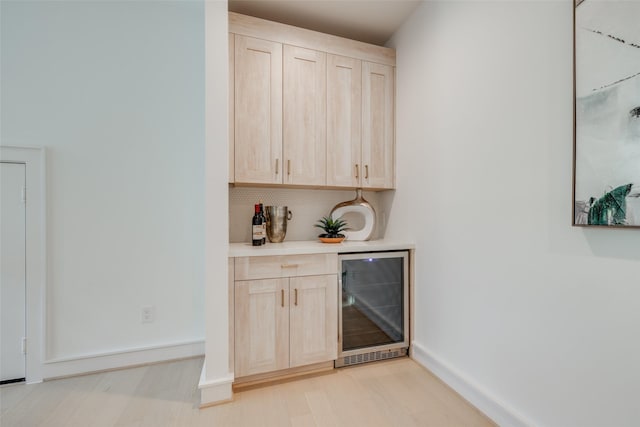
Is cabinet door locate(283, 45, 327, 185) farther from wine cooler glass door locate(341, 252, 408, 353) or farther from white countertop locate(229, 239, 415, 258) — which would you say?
wine cooler glass door locate(341, 252, 408, 353)

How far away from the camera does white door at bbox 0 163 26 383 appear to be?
1885mm

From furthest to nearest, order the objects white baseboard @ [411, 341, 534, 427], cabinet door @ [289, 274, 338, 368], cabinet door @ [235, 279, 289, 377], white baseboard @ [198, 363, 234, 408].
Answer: cabinet door @ [289, 274, 338, 368] → cabinet door @ [235, 279, 289, 377] → white baseboard @ [198, 363, 234, 408] → white baseboard @ [411, 341, 534, 427]

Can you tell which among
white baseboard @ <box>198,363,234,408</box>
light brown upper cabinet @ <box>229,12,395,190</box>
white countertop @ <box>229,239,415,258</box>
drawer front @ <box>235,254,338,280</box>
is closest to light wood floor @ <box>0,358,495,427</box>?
white baseboard @ <box>198,363,234,408</box>

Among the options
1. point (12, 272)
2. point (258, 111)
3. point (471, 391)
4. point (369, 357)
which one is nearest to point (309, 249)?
point (369, 357)

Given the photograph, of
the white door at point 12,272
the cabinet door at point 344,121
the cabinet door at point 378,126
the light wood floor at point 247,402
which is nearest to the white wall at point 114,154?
the white door at point 12,272

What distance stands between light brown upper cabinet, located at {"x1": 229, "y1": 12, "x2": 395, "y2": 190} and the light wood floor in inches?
57.0

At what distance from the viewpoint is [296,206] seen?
8.43 ft

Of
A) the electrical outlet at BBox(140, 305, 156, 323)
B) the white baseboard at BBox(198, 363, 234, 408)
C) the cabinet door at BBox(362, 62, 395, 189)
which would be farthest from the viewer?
the cabinet door at BBox(362, 62, 395, 189)

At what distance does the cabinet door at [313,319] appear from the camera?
1947mm

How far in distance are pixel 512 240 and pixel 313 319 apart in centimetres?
133

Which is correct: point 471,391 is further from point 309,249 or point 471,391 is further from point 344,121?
point 344,121

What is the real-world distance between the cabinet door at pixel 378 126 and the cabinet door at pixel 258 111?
29.1 inches

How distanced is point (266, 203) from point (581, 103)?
2.07 metres

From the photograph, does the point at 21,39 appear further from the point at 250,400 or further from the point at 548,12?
the point at 548,12
